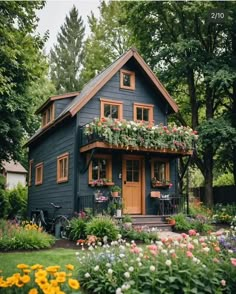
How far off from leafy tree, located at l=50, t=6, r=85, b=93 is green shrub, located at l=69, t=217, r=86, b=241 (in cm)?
2814

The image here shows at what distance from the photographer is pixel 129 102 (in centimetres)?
1577

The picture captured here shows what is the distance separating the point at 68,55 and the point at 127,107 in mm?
27229

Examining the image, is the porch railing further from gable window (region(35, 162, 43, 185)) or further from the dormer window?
gable window (region(35, 162, 43, 185))

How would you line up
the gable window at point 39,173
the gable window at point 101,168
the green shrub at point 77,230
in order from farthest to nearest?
the gable window at point 39,173 → the gable window at point 101,168 → the green shrub at point 77,230

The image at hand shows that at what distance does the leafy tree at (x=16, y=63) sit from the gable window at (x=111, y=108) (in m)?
3.02

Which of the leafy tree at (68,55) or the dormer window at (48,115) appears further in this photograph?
the leafy tree at (68,55)

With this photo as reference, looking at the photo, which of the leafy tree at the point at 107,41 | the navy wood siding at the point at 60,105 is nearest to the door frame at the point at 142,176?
the navy wood siding at the point at 60,105

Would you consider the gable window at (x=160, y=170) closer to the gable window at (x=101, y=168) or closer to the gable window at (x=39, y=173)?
the gable window at (x=101, y=168)

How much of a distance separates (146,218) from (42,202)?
7070mm

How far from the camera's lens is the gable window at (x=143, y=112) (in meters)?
15.9

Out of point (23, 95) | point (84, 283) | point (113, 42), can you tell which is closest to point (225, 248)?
point (84, 283)

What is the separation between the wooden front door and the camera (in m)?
14.8

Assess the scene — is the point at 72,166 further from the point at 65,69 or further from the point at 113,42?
the point at 65,69

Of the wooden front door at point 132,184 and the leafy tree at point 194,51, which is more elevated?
the leafy tree at point 194,51
